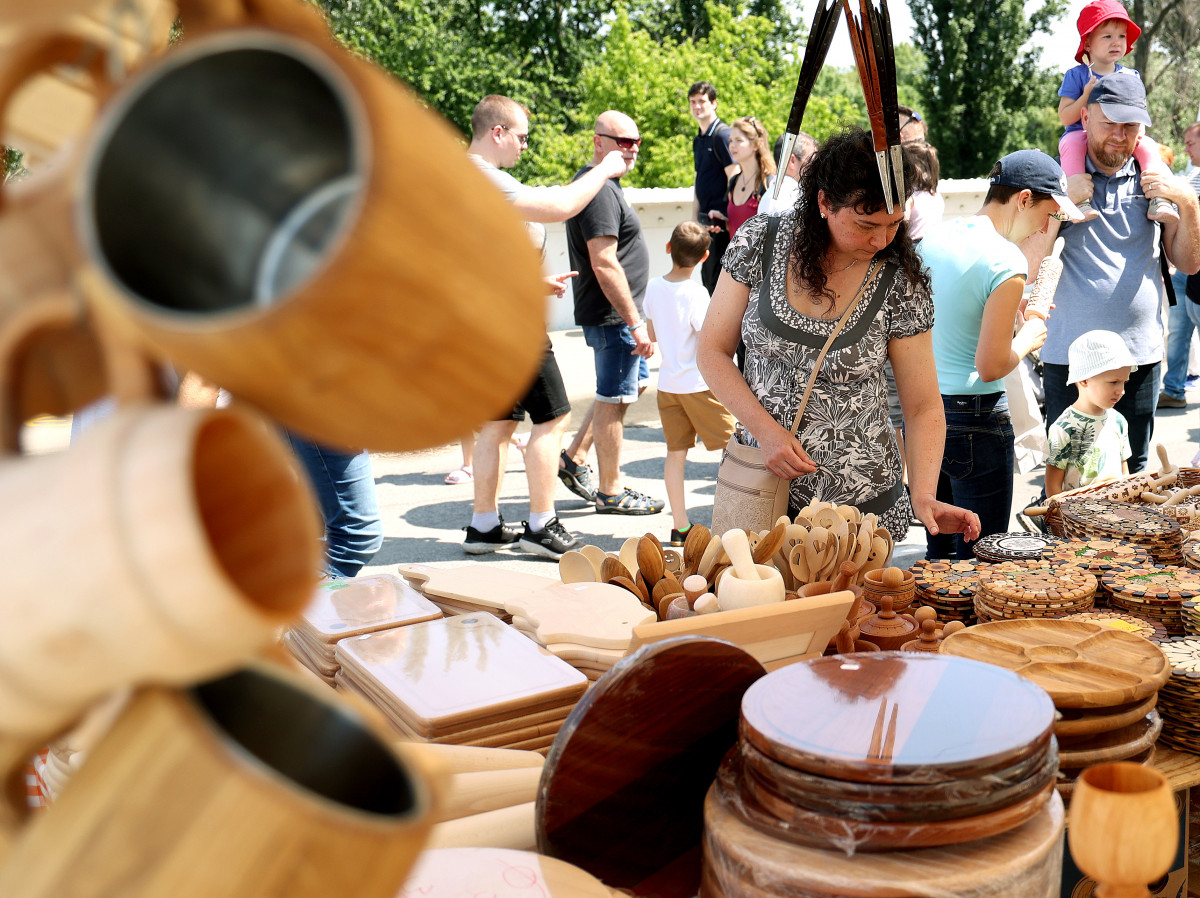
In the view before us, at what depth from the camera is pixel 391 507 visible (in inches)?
207

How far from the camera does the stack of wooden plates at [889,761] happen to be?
72 cm

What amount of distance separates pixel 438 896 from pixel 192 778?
0.42 m

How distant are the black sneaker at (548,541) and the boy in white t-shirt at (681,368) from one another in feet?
1.58

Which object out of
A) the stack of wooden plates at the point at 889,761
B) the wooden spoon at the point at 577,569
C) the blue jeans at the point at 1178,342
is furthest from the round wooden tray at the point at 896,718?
the blue jeans at the point at 1178,342

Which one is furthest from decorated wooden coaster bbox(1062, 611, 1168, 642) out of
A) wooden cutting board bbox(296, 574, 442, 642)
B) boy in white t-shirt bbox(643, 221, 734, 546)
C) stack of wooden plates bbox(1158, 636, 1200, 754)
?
boy in white t-shirt bbox(643, 221, 734, 546)

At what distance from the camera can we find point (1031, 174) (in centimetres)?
292

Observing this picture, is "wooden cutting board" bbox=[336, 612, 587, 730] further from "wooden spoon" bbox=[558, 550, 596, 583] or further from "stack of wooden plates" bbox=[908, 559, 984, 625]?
"stack of wooden plates" bbox=[908, 559, 984, 625]

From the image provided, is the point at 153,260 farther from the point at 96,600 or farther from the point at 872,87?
the point at 872,87

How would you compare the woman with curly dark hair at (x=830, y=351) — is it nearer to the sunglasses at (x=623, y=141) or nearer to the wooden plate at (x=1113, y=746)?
the wooden plate at (x=1113, y=746)

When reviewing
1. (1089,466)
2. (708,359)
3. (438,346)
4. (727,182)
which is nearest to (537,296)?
(438,346)

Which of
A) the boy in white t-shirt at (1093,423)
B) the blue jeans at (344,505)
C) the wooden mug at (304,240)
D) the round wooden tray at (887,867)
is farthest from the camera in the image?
the boy in white t-shirt at (1093,423)

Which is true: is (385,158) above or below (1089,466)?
above

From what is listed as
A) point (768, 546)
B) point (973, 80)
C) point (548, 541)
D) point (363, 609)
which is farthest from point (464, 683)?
point (973, 80)

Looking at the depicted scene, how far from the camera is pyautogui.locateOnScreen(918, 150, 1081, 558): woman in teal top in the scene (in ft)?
8.74
